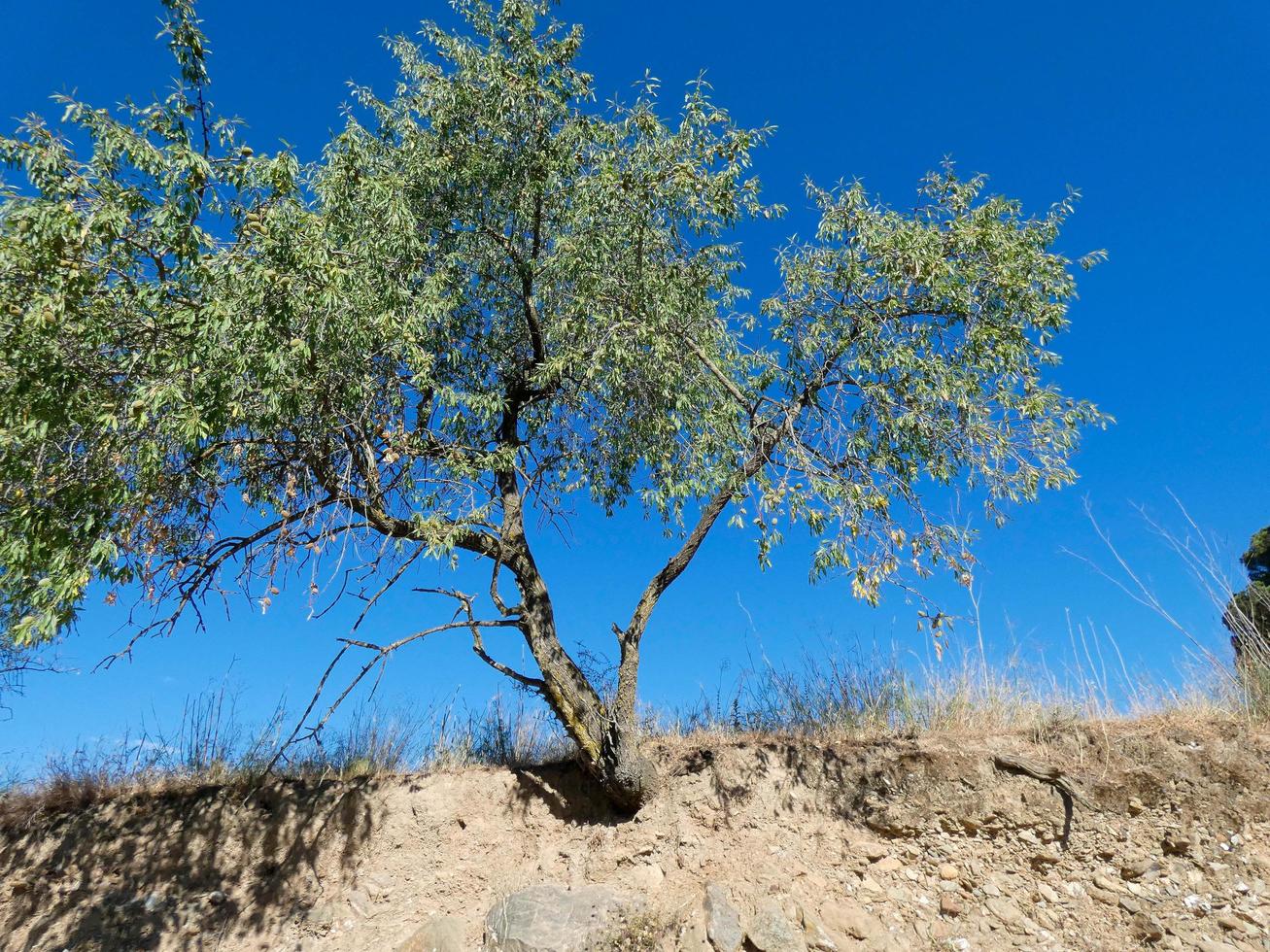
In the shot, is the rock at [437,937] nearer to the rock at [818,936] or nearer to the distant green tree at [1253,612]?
the rock at [818,936]

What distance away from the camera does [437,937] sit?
776cm

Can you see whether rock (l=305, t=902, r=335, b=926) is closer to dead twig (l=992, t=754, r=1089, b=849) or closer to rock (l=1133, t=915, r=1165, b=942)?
dead twig (l=992, t=754, r=1089, b=849)

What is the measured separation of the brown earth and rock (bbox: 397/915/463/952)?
5.0 inches

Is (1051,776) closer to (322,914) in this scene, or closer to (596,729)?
(596,729)

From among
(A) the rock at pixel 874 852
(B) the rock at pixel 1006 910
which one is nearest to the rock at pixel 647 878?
(A) the rock at pixel 874 852

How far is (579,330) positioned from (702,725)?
16.5ft

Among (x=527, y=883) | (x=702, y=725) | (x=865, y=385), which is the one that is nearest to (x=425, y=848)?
(x=527, y=883)

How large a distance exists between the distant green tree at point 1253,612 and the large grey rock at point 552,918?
7540mm

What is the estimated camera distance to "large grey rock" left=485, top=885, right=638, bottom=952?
24.1 ft

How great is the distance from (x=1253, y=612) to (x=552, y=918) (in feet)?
32.5

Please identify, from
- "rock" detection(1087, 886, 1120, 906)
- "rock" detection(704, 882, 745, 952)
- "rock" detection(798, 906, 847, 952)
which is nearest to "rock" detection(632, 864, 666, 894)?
"rock" detection(704, 882, 745, 952)

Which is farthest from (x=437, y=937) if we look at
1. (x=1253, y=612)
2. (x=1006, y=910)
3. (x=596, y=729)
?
(x=1253, y=612)

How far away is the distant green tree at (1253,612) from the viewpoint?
9.46 m

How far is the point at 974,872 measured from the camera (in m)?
7.81
